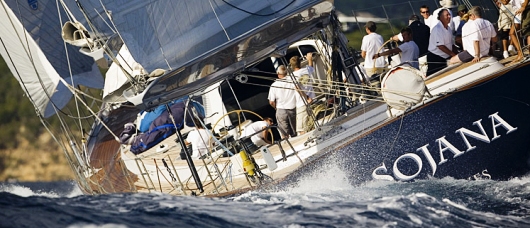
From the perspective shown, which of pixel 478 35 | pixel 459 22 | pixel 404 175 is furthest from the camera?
pixel 459 22

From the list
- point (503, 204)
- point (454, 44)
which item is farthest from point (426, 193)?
point (454, 44)

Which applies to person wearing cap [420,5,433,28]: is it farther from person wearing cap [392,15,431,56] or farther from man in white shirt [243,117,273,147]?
man in white shirt [243,117,273,147]

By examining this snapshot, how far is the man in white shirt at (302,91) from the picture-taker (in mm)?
12352

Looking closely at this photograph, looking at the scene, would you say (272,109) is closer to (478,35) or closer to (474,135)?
(478,35)

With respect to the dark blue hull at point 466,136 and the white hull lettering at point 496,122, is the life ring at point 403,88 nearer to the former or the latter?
the dark blue hull at point 466,136

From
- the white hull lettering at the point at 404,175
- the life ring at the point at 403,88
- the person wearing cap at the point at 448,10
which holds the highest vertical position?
the person wearing cap at the point at 448,10

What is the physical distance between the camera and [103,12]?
1238 cm

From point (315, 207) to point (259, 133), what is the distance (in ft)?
6.72

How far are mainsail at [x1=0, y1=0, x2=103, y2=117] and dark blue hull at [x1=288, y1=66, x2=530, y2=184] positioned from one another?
575 cm

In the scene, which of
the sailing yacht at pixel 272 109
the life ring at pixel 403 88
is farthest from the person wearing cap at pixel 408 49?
the life ring at pixel 403 88

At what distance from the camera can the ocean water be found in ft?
33.6

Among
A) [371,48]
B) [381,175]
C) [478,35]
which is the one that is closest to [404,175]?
[381,175]

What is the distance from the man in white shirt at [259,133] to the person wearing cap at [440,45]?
6.07 ft

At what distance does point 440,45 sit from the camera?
41.1 ft
